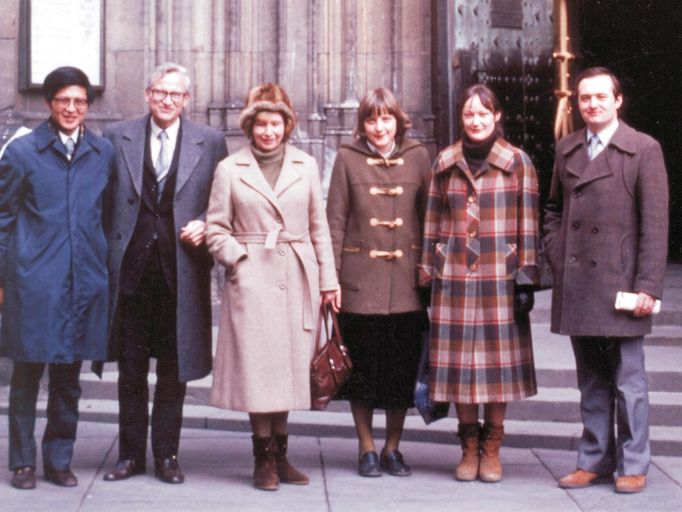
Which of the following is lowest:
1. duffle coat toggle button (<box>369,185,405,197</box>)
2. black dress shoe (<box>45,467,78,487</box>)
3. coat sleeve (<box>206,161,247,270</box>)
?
black dress shoe (<box>45,467,78,487</box>)

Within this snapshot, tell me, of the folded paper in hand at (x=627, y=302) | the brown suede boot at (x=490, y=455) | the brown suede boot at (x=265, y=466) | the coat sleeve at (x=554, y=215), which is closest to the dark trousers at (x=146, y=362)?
the brown suede boot at (x=265, y=466)

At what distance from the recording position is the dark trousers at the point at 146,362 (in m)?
6.74

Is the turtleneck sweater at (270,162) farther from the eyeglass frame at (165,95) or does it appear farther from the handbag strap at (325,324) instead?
the handbag strap at (325,324)

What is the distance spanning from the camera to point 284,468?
22.1 ft

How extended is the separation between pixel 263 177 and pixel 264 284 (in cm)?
50

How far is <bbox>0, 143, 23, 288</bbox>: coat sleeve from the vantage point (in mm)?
6562

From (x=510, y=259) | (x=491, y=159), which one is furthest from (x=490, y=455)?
(x=491, y=159)

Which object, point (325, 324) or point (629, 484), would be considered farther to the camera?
point (325, 324)

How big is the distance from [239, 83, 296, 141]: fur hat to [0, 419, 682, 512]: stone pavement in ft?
5.63

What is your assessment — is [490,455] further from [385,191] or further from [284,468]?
[385,191]

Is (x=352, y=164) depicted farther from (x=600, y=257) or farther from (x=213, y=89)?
(x=213, y=89)

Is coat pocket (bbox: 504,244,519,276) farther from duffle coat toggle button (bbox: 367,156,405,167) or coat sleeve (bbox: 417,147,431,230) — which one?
duffle coat toggle button (bbox: 367,156,405,167)

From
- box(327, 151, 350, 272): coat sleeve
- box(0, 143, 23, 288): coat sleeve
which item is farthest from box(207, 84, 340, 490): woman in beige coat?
box(0, 143, 23, 288): coat sleeve

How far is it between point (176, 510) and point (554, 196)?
2.33 metres
